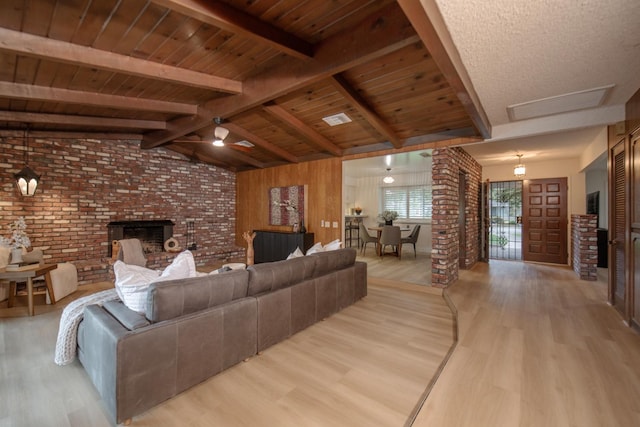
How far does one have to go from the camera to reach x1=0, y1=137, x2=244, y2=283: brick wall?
4.50 m

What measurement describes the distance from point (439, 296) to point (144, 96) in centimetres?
501

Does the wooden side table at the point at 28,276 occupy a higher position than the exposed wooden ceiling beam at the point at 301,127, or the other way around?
the exposed wooden ceiling beam at the point at 301,127

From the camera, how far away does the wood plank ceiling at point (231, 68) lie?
2045mm

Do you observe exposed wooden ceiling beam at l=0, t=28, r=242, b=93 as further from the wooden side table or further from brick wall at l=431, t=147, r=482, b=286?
brick wall at l=431, t=147, r=482, b=286

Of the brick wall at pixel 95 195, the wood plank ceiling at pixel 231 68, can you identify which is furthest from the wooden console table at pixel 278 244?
the wood plank ceiling at pixel 231 68

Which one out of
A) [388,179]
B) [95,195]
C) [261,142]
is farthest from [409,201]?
[95,195]

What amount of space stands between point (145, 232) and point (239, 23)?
213 inches

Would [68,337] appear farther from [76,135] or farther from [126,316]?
[76,135]

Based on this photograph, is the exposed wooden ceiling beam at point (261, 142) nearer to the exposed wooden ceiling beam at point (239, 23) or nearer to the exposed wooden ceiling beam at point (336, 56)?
the exposed wooden ceiling beam at point (336, 56)

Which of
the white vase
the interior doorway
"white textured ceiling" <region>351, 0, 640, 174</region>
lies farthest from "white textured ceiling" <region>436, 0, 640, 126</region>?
the white vase

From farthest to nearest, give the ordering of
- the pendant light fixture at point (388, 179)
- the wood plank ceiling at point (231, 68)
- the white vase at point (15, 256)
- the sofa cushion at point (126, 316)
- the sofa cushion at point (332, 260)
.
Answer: the pendant light fixture at point (388, 179) < the white vase at point (15, 256) < the sofa cushion at point (332, 260) < the wood plank ceiling at point (231, 68) < the sofa cushion at point (126, 316)

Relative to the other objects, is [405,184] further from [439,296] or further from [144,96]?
[144,96]

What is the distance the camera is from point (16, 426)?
5.16 ft

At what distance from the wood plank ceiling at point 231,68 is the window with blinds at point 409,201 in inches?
152
